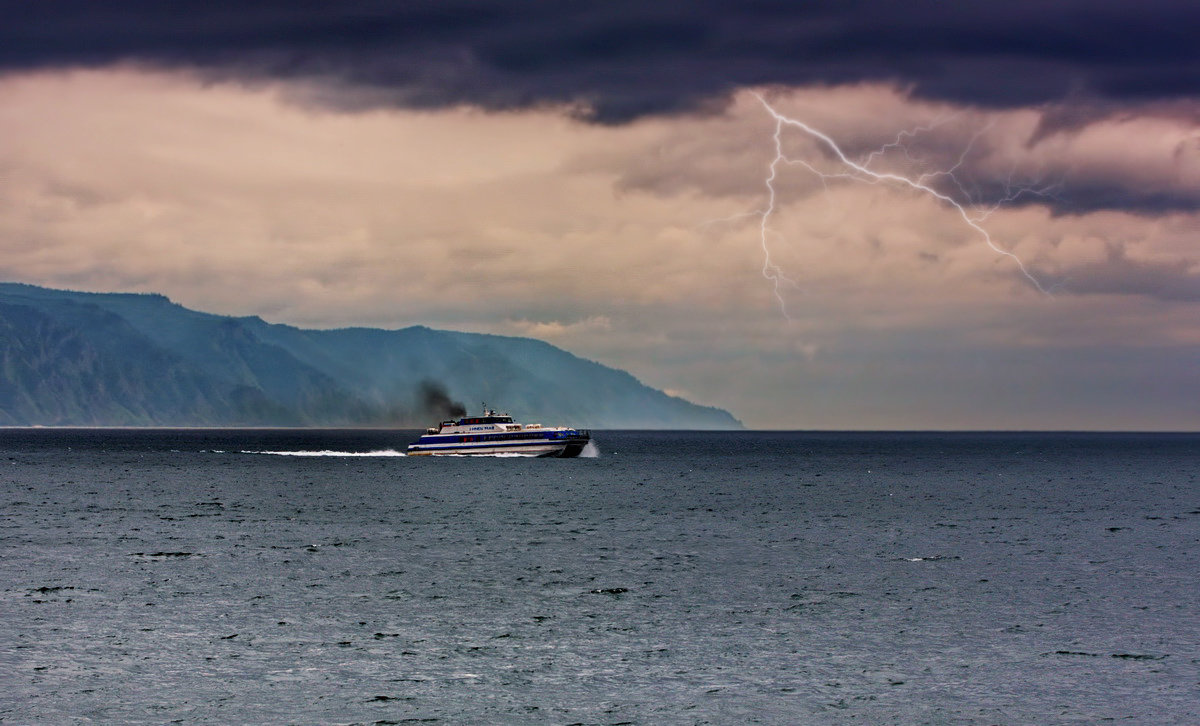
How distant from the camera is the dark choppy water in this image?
119ft

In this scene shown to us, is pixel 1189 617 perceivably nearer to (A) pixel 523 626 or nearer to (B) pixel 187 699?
(A) pixel 523 626

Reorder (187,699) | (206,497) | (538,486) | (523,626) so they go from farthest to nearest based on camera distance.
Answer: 1. (538,486)
2. (206,497)
3. (523,626)
4. (187,699)

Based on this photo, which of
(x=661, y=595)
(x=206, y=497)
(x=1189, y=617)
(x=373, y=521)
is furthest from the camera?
(x=206, y=497)

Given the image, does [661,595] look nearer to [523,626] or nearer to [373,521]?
[523,626]

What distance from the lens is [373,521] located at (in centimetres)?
10256

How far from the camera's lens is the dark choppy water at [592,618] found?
36.2 m

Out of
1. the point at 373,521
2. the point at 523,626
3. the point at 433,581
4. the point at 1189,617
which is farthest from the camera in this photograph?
the point at 373,521

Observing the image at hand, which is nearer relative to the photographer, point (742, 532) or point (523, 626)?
point (523, 626)

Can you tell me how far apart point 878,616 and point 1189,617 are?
1316cm

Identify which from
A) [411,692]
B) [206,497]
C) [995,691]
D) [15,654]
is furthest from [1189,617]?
[206,497]

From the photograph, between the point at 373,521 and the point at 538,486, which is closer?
the point at 373,521

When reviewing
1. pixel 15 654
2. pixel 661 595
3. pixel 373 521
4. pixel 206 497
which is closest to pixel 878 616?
pixel 661 595

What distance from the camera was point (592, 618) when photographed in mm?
50688

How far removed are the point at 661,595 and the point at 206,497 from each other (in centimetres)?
8670
